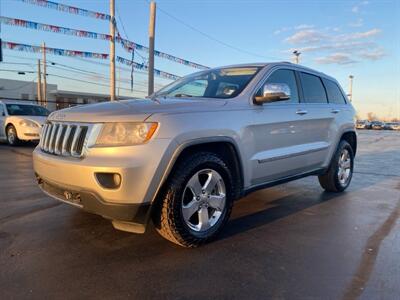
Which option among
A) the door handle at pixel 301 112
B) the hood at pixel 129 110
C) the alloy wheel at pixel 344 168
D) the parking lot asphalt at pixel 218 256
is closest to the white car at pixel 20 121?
the parking lot asphalt at pixel 218 256

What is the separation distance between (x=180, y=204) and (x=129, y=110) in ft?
3.08

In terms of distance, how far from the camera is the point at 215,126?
12.2ft

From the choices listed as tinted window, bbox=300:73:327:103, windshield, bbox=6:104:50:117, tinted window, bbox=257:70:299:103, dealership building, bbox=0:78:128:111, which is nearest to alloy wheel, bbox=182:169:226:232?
tinted window, bbox=257:70:299:103

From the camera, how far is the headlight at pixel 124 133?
10.6ft

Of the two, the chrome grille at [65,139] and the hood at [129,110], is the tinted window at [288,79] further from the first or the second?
the chrome grille at [65,139]

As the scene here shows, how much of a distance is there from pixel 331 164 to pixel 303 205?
954 millimetres

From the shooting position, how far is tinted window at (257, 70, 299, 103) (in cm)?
470

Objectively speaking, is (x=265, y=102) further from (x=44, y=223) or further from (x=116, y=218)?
(x=44, y=223)

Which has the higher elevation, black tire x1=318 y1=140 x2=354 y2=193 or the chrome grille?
the chrome grille

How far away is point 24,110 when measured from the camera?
531 inches

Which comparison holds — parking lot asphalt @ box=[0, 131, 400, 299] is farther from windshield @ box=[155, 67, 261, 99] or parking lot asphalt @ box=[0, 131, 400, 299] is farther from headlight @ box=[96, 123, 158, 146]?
windshield @ box=[155, 67, 261, 99]

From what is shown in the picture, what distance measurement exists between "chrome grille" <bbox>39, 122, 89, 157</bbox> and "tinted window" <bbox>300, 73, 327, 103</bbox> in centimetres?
310

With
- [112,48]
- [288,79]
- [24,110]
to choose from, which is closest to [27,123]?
[24,110]

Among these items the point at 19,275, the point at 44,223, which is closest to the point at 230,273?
the point at 19,275
